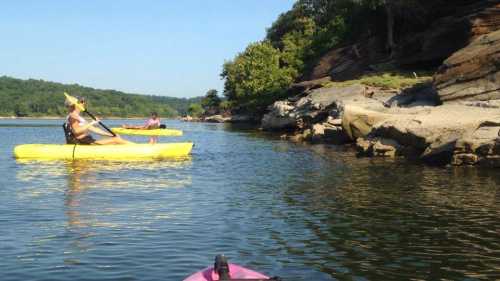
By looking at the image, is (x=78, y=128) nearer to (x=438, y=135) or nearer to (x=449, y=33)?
(x=438, y=135)

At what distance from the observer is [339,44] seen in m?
69.6

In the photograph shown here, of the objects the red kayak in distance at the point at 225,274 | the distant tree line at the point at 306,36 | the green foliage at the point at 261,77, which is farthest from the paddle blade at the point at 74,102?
the green foliage at the point at 261,77

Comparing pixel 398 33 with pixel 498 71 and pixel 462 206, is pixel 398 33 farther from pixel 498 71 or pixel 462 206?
pixel 462 206

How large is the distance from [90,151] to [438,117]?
48.3ft

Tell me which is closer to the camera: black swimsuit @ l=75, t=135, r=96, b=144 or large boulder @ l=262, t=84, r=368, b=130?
black swimsuit @ l=75, t=135, r=96, b=144

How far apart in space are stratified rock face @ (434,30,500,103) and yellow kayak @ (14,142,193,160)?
14.3 meters

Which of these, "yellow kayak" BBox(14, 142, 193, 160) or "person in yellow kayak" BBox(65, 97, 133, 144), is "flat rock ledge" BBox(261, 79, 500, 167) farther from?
"person in yellow kayak" BBox(65, 97, 133, 144)

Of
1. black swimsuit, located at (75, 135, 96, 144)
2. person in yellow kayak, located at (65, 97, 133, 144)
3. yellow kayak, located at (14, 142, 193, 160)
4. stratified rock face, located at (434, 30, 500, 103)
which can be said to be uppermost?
stratified rock face, located at (434, 30, 500, 103)

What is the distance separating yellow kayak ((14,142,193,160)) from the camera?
25156 mm

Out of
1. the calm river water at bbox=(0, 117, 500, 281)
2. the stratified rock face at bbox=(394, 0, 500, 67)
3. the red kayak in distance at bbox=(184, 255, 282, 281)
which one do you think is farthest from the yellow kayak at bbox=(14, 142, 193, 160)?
the stratified rock face at bbox=(394, 0, 500, 67)

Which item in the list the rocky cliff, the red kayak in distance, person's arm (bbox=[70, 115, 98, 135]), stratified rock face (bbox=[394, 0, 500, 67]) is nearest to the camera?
the red kayak in distance

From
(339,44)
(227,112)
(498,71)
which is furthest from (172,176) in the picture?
(227,112)

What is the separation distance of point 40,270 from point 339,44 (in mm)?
63181

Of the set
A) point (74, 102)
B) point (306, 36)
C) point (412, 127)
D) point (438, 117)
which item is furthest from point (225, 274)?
point (306, 36)
